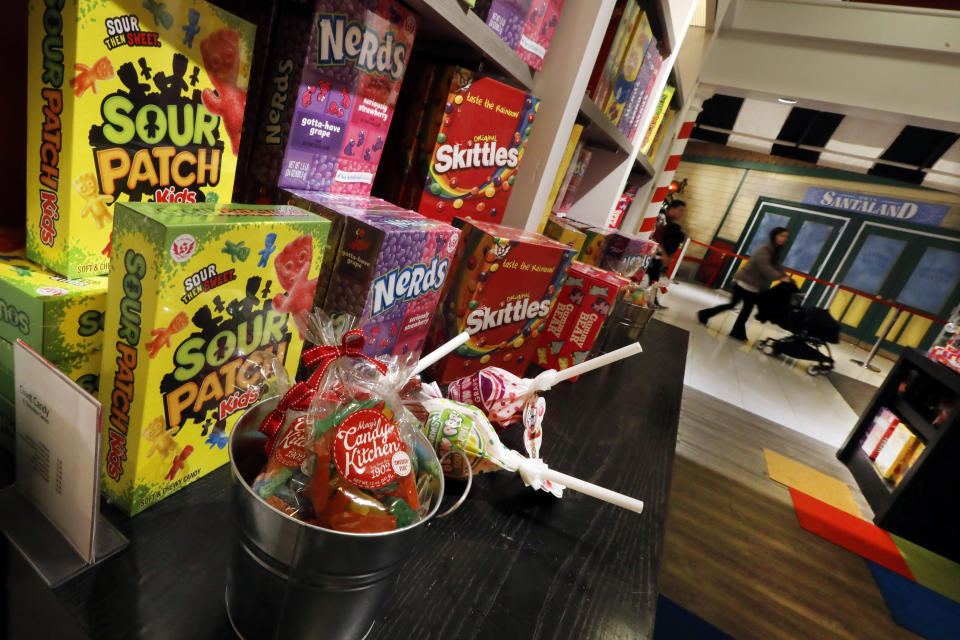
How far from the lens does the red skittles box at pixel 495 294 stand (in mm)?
824

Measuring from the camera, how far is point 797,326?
5.30 m

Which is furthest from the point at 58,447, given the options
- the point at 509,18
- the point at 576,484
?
the point at 509,18

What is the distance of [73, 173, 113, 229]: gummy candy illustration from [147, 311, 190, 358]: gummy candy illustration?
0.13m

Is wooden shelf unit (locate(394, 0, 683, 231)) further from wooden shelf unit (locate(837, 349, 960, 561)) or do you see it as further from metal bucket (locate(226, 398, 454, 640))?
wooden shelf unit (locate(837, 349, 960, 561))

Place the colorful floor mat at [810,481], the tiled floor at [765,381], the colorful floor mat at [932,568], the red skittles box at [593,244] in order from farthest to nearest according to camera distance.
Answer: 1. the tiled floor at [765,381]
2. the colorful floor mat at [810,481]
3. the colorful floor mat at [932,568]
4. the red skittles box at [593,244]

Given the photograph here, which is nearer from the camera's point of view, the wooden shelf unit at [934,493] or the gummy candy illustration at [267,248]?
the gummy candy illustration at [267,248]

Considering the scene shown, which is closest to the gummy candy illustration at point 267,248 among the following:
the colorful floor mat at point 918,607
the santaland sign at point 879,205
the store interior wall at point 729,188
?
the colorful floor mat at point 918,607

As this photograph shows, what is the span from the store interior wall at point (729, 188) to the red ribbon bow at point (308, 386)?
35.3 feet

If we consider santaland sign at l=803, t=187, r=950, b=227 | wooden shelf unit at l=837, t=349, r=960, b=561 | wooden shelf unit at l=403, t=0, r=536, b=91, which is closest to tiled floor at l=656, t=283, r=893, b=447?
wooden shelf unit at l=837, t=349, r=960, b=561

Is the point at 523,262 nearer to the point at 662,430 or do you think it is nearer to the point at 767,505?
the point at 662,430

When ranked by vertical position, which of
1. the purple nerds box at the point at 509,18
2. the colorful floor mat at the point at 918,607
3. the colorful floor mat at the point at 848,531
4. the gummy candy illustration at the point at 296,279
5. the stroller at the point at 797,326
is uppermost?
the purple nerds box at the point at 509,18

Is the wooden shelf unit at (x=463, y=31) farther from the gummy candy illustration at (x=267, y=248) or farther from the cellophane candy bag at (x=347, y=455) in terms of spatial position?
the cellophane candy bag at (x=347, y=455)

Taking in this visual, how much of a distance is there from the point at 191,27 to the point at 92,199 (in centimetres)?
18

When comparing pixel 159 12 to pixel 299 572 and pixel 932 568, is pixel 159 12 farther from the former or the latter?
pixel 932 568
